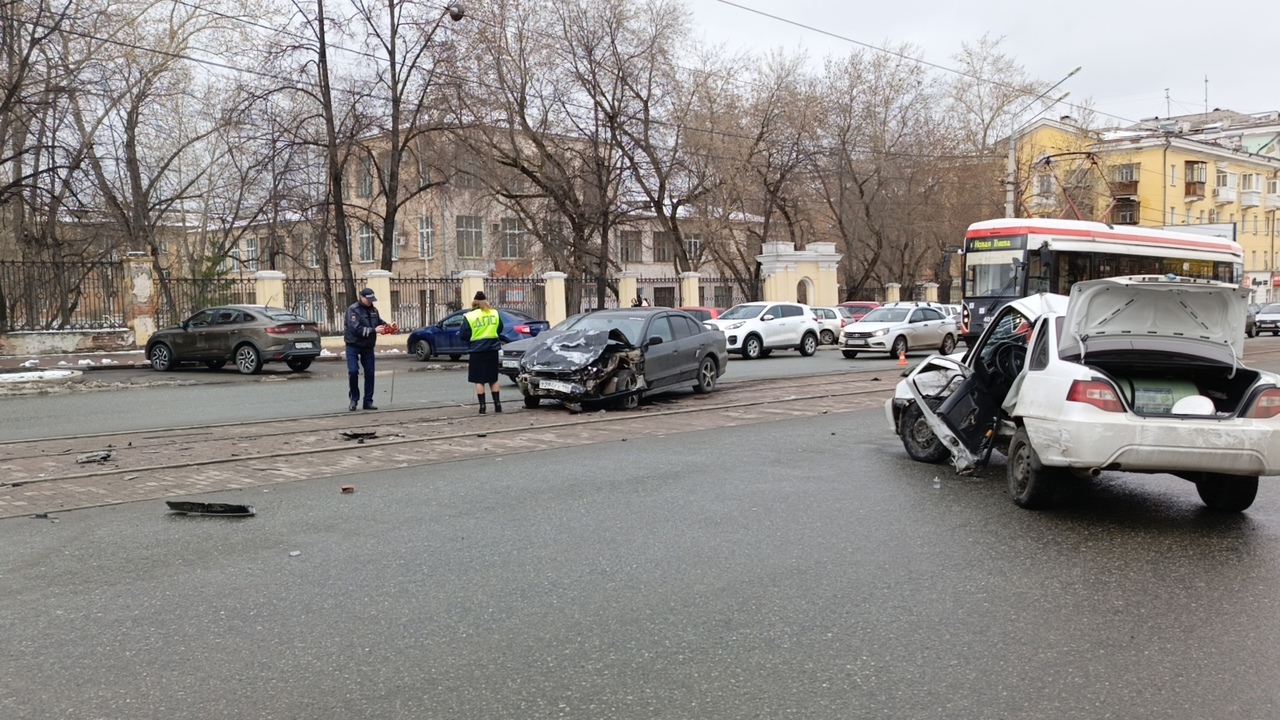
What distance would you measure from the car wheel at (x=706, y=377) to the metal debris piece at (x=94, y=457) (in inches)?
363

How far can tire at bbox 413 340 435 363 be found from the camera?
27.3 m

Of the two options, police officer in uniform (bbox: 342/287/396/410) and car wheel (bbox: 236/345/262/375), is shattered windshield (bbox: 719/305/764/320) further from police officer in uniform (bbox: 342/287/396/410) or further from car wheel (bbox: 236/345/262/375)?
police officer in uniform (bbox: 342/287/396/410)

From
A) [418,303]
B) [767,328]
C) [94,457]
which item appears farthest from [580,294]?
[94,457]

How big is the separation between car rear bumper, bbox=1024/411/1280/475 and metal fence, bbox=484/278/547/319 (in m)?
27.4

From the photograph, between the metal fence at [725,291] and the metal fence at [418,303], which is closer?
the metal fence at [418,303]

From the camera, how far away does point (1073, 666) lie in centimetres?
430

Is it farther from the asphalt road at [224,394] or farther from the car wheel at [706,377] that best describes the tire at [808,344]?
the car wheel at [706,377]

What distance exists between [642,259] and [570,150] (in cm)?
3643

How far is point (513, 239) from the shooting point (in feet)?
172

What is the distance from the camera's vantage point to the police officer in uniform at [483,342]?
13844 millimetres

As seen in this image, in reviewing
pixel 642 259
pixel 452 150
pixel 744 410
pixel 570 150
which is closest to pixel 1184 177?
pixel 642 259

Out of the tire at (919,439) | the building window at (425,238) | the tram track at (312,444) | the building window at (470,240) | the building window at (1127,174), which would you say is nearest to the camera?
the tram track at (312,444)

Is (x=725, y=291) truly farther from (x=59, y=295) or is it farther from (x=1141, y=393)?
(x=1141, y=393)

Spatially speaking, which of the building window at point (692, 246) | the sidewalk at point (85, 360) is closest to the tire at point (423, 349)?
the sidewalk at point (85, 360)
